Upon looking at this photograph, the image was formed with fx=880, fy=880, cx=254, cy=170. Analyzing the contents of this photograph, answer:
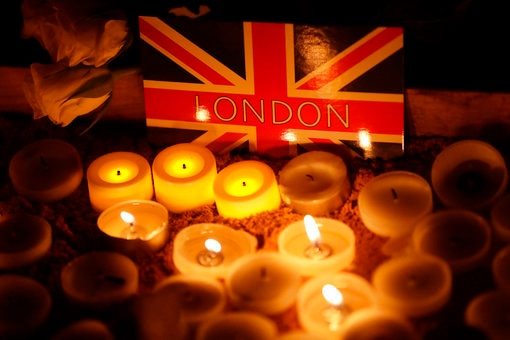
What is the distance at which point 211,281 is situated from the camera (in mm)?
1283

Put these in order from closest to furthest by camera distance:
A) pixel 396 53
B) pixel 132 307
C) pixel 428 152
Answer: pixel 132 307, pixel 396 53, pixel 428 152

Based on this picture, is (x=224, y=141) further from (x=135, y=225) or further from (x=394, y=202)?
(x=394, y=202)

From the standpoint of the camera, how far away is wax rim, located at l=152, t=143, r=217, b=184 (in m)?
1.46

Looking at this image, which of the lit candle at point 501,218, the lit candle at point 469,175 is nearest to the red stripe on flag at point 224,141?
the lit candle at point 469,175

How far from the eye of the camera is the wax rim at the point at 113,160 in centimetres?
147

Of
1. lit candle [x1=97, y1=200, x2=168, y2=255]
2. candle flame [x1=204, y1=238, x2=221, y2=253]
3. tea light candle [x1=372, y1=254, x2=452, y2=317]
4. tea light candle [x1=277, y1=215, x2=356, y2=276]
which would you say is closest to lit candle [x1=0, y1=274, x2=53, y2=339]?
lit candle [x1=97, y1=200, x2=168, y2=255]

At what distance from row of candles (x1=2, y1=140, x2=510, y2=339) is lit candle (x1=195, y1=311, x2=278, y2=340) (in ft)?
0.10

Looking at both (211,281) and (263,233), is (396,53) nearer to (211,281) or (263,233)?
(263,233)

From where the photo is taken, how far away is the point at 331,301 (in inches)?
48.5

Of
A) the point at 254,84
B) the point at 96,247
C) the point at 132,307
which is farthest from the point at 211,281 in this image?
the point at 254,84

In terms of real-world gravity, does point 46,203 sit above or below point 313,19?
below

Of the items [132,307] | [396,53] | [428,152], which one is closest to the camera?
[132,307]

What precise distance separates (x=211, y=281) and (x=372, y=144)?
0.39 metres

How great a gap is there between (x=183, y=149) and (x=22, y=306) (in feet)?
1.30
